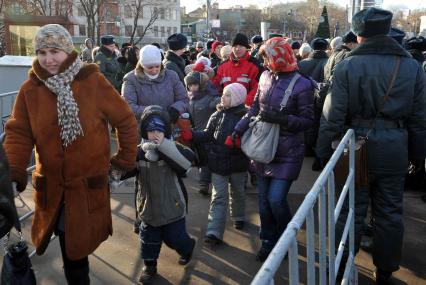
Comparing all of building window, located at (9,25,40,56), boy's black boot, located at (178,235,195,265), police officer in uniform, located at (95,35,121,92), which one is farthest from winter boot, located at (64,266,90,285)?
building window, located at (9,25,40,56)

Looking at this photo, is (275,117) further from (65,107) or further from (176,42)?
(176,42)

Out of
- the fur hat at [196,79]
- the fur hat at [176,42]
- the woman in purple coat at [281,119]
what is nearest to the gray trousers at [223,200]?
the woman in purple coat at [281,119]

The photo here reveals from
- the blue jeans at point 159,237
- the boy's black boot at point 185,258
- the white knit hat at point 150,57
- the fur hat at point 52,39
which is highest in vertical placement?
the fur hat at point 52,39

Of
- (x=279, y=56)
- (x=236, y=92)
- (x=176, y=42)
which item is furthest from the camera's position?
(x=176, y=42)

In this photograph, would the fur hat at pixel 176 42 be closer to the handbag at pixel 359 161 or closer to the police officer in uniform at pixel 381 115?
the police officer in uniform at pixel 381 115

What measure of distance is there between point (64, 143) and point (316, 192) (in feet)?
4.84

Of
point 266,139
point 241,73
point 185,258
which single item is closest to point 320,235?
point 266,139

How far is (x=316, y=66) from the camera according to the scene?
7.21 meters

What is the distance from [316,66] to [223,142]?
11.4 feet

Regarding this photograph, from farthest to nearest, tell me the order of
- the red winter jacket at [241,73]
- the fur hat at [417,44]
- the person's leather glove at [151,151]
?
the red winter jacket at [241,73] < the fur hat at [417,44] < the person's leather glove at [151,151]

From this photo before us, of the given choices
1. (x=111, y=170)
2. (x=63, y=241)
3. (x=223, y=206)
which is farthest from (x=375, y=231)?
(x=63, y=241)

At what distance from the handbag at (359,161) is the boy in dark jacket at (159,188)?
41.9 inches

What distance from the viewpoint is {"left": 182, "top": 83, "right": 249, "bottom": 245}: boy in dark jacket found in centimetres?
421

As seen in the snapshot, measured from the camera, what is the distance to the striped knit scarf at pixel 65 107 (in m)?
2.59
